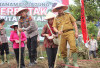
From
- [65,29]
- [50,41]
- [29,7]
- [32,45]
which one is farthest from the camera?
[29,7]

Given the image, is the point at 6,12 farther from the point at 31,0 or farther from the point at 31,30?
the point at 31,30

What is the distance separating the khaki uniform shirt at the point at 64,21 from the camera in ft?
15.8

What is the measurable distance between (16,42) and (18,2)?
4419 millimetres

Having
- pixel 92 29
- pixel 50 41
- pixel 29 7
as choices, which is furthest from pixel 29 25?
pixel 92 29

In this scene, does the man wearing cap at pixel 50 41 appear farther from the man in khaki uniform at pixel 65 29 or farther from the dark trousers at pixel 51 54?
the man in khaki uniform at pixel 65 29

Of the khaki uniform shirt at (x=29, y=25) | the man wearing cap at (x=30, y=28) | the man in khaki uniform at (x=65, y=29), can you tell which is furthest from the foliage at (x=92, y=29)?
the man in khaki uniform at (x=65, y=29)

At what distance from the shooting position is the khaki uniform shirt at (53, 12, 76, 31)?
483 cm

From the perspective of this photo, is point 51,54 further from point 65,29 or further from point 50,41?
point 65,29

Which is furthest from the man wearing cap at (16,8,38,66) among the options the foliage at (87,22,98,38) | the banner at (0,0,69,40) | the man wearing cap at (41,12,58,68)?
the foliage at (87,22,98,38)

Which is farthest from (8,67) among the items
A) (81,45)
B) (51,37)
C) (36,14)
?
(81,45)

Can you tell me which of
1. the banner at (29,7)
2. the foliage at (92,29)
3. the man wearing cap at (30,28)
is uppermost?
the banner at (29,7)

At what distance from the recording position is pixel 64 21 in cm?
485

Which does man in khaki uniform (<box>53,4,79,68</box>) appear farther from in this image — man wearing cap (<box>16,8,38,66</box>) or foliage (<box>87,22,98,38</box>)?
foliage (<box>87,22,98,38</box>)

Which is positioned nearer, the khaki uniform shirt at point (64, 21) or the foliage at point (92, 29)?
the khaki uniform shirt at point (64, 21)
